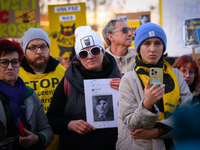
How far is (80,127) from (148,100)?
88cm

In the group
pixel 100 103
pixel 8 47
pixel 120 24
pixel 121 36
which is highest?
pixel 120 24

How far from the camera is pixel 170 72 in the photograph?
233cm

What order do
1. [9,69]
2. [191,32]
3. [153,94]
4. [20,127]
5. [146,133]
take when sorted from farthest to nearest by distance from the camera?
[191,32], [9,69], [20,127], [146,133], [153,94]

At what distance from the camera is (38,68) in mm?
3490

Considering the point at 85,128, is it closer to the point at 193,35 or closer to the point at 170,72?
the point at 170,72

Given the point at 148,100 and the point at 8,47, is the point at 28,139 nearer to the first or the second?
the point at 8,47

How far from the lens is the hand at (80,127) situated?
248 cm

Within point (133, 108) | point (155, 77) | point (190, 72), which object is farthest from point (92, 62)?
point (190, 72)

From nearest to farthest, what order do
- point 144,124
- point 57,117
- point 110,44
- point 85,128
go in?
1. point 144,124
2. point 85,128
3. point 57,117
4. point 110,44

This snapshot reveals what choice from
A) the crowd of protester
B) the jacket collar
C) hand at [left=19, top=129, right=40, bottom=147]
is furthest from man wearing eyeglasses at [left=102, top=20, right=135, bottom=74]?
hand at [left=19, top=129, right=40, bottom=147]

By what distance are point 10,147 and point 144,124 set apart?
1.15m

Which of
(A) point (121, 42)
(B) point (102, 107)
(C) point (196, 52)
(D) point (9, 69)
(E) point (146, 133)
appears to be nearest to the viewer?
(E) point (146, 133)

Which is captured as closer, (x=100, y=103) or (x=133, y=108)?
(x=133, y=108)

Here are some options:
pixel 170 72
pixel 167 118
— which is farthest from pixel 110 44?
pixel 167 118
